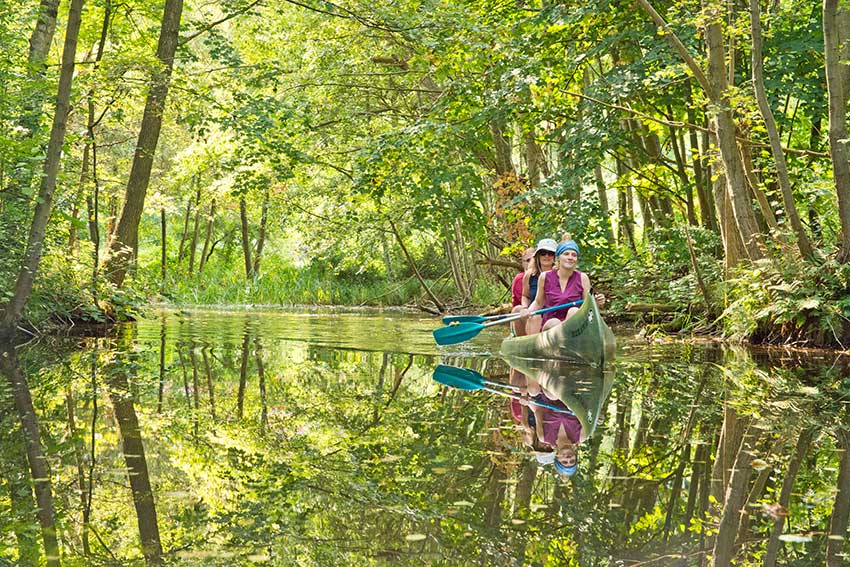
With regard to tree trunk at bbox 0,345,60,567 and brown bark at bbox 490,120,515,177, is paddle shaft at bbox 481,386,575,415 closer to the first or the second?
tree trunk at bbox 0,345,60,567

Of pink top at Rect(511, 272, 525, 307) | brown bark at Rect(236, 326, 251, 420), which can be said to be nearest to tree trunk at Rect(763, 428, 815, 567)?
brown bark at Rect(236, 326, 251, 420)

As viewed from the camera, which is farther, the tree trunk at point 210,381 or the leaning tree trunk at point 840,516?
the tree trunk at point 210,381

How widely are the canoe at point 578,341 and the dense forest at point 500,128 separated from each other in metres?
3.27

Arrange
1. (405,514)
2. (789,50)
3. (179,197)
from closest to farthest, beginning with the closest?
(405,514), (789,50), (179,197)

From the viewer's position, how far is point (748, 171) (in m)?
12.8

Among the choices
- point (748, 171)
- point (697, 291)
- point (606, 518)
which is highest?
point (748, 171)

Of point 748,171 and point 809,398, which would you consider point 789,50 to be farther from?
point 809,398

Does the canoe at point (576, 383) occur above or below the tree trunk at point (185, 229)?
below

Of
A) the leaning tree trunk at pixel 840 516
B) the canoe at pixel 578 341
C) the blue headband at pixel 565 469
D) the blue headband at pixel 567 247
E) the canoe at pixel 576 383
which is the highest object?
the blue headband at pixel 567 247

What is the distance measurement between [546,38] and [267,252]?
2679 centimetres

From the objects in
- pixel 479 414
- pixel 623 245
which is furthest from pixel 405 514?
pixel 623 245

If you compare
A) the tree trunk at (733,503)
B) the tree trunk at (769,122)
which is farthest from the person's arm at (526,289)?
the tree trunk at (733,503)

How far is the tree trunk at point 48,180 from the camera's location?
11102 mm

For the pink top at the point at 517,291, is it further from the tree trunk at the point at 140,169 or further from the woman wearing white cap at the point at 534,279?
the tree trunk at the point at 140,169
